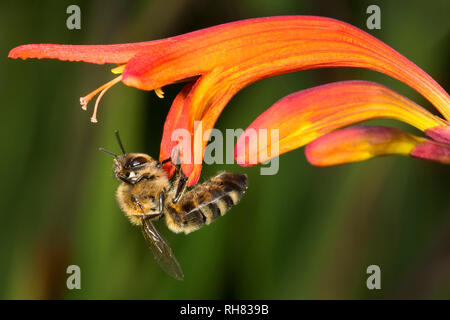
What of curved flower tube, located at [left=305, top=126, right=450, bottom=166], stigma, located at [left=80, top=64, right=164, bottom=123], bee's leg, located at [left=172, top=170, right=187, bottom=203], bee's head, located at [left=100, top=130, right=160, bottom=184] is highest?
stigma, located at [left=80, top=64, right=164, bottom=123]

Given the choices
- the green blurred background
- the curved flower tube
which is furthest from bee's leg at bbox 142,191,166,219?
the green blurred background

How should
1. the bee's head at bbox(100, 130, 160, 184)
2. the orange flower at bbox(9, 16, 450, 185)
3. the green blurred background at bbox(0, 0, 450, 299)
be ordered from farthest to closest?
1. the green blurred background at bbox(0, 0, 450, 299)
2. the bee's head at bbox(100, 130, 160, 184)
3. the orange flower at bbox(9, 16, 450, 185)

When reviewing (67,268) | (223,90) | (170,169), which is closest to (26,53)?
(223,90)

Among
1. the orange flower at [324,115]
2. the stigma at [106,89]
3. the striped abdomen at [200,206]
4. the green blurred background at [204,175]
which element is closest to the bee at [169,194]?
the striped abdomen at [200,206]

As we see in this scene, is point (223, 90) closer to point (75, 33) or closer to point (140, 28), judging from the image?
point (140, 28)

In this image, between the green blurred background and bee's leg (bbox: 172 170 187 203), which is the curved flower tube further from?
the green blurred background
